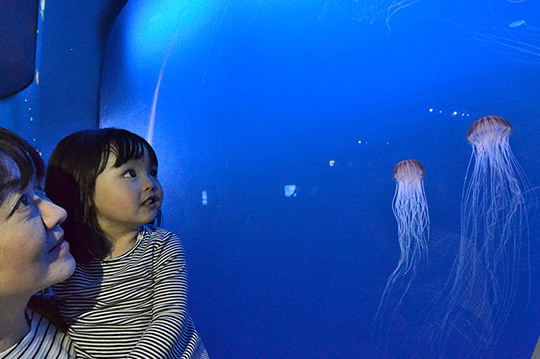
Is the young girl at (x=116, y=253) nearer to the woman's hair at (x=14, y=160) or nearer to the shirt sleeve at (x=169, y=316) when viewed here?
the shirt sleeve at (x=169, y=316)

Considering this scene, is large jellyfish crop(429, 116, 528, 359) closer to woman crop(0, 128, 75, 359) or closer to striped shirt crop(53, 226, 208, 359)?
striped shirt crop(53, 226, 208, 359)

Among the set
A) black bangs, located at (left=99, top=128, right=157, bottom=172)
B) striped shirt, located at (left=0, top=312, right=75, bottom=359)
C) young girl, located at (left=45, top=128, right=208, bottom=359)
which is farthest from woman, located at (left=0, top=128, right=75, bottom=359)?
black bangs, located at (left=99, top=128, right=157, bottom=172)

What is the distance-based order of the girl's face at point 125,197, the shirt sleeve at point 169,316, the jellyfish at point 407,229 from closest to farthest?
the shirt sleeve at point 169,316 → the girl's face at point 125,197 → the jellyfish at point 407,229

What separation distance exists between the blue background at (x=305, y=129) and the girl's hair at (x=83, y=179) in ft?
2.39

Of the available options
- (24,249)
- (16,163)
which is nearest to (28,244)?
(24,249)

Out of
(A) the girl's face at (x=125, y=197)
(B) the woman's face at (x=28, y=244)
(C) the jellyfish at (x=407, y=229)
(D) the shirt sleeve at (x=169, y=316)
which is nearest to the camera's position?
(B) the woman's face at (x=28, y=244)

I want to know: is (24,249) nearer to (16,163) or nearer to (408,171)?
(16,163)

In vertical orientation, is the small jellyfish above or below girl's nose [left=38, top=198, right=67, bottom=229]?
above

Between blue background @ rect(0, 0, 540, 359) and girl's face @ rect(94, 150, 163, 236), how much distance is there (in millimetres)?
662

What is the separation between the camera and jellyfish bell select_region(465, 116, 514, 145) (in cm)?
118

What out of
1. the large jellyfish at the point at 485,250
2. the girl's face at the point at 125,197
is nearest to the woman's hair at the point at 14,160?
the girl's face at the point at 125,197

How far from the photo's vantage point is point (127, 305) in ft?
2.73

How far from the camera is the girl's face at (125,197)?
35.5 inches

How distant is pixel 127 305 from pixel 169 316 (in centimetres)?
11
